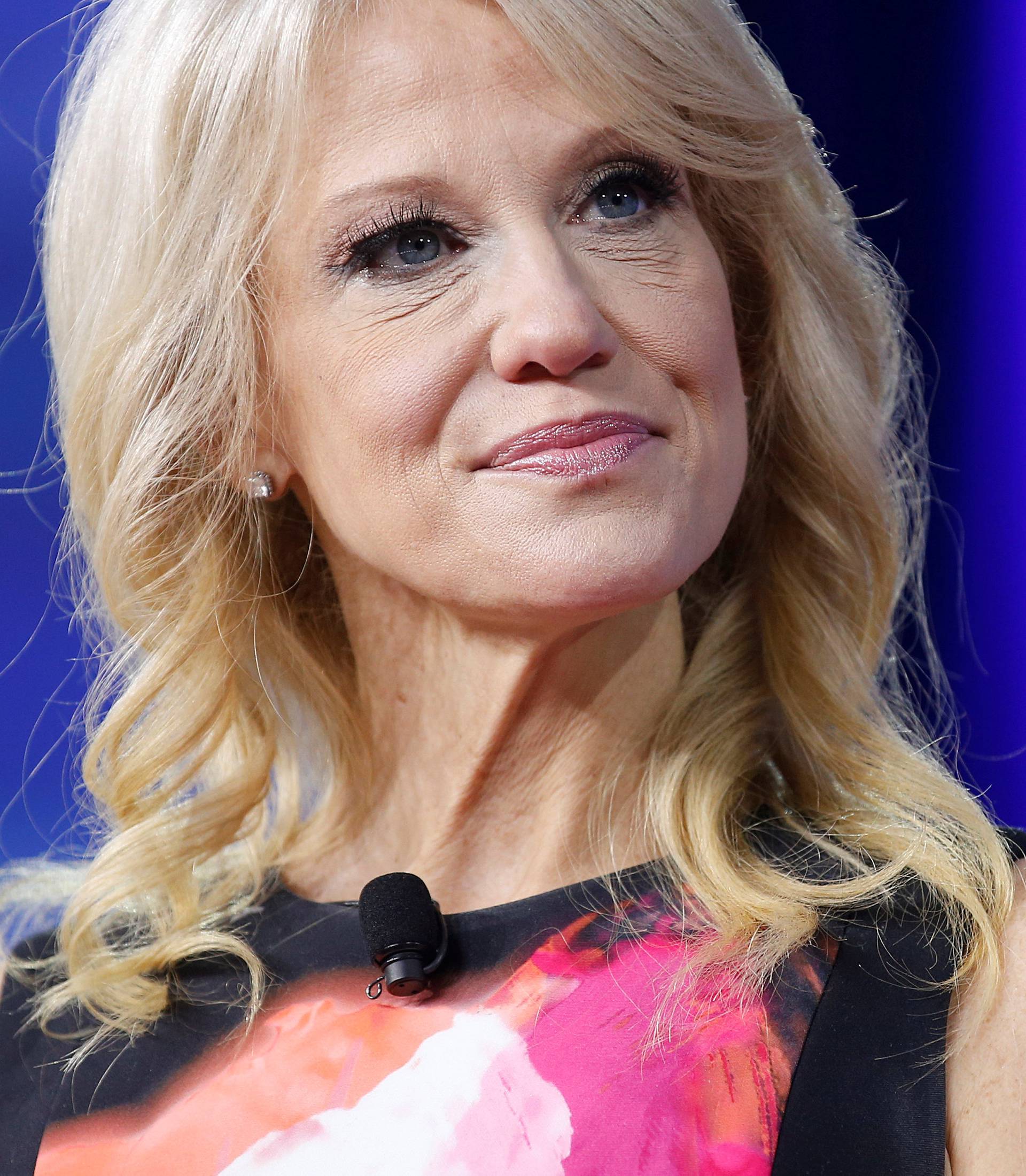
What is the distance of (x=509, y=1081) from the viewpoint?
1.72 meters

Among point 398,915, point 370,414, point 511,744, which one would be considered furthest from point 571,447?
point 398,915

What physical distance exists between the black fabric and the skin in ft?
1.17

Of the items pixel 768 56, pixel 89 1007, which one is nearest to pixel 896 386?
pixel 768 56

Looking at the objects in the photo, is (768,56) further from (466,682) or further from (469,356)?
(466,682)

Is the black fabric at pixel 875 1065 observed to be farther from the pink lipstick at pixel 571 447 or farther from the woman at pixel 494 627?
the pink lipstick at pixel 571 447

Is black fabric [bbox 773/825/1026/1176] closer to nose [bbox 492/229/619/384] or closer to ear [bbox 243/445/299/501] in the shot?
nose [bbox 492/229/619/384]

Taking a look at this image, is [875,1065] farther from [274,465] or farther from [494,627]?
[274,465]

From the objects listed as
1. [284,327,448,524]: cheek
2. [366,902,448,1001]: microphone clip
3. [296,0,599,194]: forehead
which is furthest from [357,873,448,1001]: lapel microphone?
[296,0,599,194]: forehead

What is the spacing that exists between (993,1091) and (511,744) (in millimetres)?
753

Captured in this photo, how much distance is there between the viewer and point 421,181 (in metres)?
1.79

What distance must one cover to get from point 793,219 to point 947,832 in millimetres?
865

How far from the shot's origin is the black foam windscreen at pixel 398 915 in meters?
1.85

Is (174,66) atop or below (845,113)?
atop

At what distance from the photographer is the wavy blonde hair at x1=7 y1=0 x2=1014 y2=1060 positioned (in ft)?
6.06
